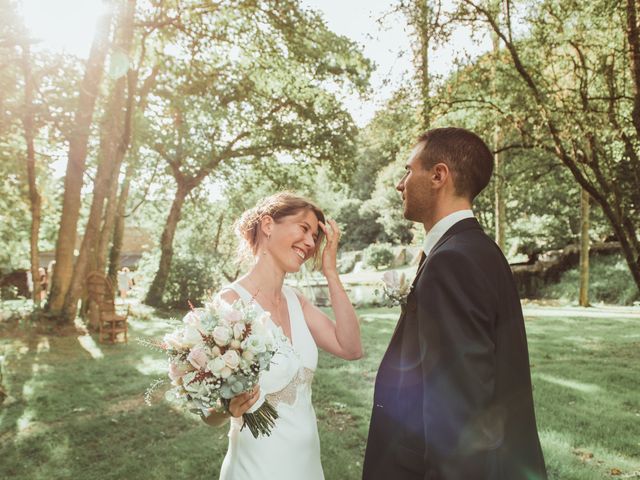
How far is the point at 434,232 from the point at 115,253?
2099cm

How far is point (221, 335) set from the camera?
96.6 inches

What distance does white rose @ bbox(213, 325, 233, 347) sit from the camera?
2451 millimetres

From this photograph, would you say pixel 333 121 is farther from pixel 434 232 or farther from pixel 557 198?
pixel 434 232

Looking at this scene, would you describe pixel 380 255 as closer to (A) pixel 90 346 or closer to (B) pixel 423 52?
(A) pixel 90 346

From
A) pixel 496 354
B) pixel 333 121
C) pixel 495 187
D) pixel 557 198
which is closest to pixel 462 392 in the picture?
pixel 496 354

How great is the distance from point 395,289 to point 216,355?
0.99 m

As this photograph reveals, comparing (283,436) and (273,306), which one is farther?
(273,306)

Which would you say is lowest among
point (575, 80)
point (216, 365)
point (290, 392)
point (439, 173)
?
point (290, 392)

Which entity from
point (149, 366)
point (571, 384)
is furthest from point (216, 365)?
point (149, 366)

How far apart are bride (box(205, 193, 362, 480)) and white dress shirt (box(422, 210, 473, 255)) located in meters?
1.12

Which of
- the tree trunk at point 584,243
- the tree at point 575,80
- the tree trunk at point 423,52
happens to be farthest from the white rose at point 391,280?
the tree trunk at point 584,243

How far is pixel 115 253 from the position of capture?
21.1 metres

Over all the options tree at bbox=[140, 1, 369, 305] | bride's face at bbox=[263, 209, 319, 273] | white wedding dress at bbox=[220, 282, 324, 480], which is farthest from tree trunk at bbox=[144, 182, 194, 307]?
white wedding dress at bbox=[220, 282, 324, 480]

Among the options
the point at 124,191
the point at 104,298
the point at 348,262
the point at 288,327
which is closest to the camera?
the point at 288,327
